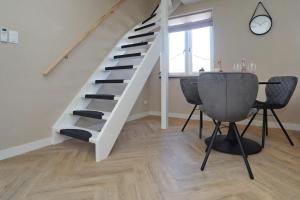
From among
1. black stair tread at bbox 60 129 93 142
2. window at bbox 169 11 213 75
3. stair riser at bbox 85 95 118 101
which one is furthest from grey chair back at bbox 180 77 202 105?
black stair tread at bbox 60 129 93 142

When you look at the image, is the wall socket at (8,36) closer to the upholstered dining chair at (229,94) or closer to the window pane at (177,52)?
the upholstered dining chair at (229,94)

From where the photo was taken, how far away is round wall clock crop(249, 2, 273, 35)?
3422 millimetres

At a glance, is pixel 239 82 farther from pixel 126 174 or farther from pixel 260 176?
pixel 126 174

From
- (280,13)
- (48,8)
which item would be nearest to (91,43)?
(48,8)

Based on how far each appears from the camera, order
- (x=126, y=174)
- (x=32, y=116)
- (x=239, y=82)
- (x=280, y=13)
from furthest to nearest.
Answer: (x=280, y=13) < (x=32, y=116) < (x=126, y=174) < (x=239, y=82)

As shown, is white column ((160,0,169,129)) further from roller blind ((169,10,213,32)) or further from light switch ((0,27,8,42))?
light switch ((0,27,8,42))

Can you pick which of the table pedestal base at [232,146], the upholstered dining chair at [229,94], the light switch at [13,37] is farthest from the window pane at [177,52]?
the light switch at [13,37]

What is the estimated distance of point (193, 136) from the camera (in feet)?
10.1

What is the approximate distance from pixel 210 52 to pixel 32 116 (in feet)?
11.0

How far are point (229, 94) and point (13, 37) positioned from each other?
2.44m

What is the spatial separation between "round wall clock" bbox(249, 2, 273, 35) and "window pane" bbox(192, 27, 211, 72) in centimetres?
84

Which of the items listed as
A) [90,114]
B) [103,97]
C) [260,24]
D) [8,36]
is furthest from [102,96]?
[260,24]

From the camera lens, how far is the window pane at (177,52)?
4508 mm

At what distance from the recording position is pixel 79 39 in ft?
9.91
